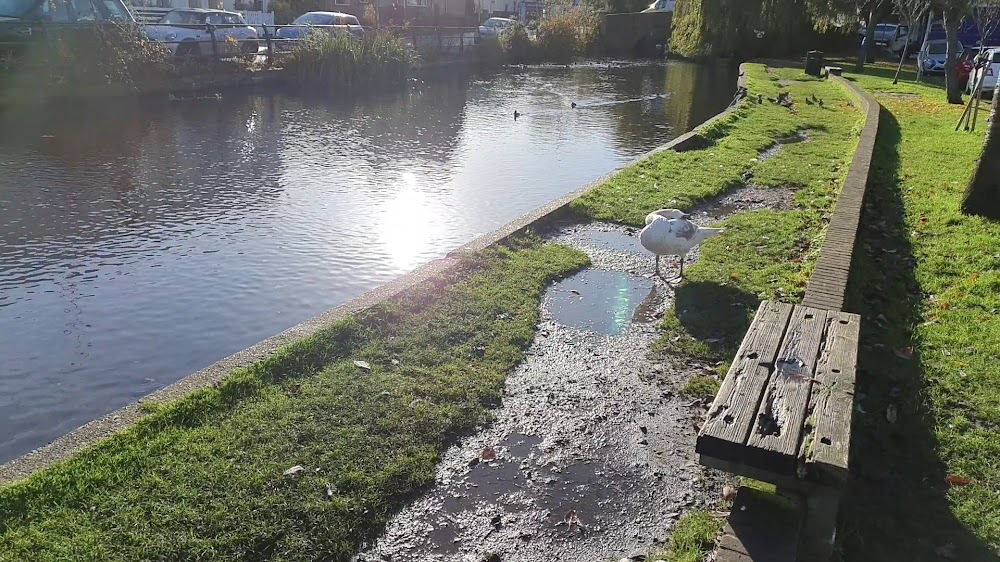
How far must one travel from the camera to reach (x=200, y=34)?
74.3 ft

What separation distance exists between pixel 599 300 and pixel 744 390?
287cm

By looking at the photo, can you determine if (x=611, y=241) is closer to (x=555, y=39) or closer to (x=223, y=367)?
(x=223, y=367)

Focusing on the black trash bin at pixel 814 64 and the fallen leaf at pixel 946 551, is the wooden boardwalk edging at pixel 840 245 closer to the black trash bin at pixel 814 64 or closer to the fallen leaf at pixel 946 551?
the fallen leaf at pixel 946 551

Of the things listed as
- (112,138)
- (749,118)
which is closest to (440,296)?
(112,138)

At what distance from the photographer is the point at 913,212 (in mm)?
8328

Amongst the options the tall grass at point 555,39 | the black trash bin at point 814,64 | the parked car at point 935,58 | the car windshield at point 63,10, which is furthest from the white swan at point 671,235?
the tall grass at point 555,39

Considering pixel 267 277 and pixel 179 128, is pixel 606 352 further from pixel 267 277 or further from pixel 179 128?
pixel 179 128

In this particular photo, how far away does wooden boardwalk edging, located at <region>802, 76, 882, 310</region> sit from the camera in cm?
515

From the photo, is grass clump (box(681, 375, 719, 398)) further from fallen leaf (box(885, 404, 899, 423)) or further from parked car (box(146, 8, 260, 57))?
parked car (box(146, 8, 260, 57))

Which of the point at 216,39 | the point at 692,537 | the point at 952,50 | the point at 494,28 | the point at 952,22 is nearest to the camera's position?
the point at 692,537

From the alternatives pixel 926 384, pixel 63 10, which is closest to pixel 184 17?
pixel 63 10

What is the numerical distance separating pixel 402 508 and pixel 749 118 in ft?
47.7

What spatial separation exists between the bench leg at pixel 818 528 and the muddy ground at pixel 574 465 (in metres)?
0.60

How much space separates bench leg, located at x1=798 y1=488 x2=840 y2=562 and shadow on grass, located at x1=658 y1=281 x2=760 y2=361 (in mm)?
2071
